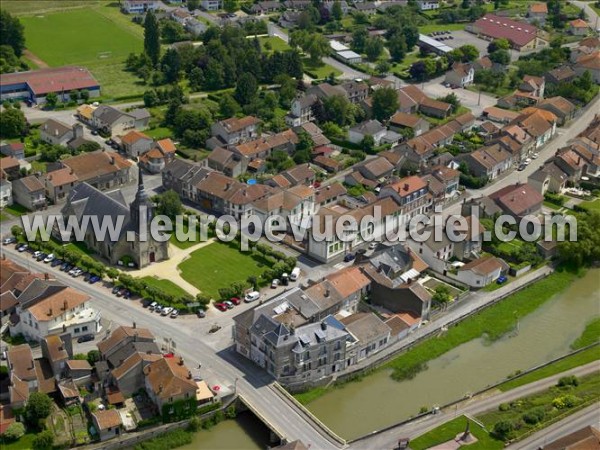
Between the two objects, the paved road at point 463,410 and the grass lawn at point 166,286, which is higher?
the paved road at point 463,410

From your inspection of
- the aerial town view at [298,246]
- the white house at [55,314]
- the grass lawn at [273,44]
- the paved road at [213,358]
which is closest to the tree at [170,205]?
the aerial town view at [298,246]

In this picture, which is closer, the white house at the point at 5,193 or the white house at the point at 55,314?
the white house at the point at 55,314

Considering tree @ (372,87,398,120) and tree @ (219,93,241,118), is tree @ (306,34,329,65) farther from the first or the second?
tree @ (219,93,241,118)

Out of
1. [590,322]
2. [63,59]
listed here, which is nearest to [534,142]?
[590,322]

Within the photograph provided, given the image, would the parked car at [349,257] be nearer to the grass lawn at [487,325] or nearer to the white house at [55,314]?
the grass lawn at [487,325]

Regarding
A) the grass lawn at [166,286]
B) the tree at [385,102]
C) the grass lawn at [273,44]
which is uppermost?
the tree at [385,102]

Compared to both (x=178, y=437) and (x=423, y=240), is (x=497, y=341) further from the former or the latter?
Result: (x=178, y=437)

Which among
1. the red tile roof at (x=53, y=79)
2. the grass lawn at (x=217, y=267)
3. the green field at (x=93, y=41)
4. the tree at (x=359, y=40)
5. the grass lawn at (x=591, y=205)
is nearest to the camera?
the grass lawn at (x=217, y=267)

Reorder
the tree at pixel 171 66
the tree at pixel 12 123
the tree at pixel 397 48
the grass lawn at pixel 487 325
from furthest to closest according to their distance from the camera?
the tree at pixel 397 48 < the tree at pixel 171 66 < the tree at pixel 12 123 < the grass lawn at pixel 487 325
